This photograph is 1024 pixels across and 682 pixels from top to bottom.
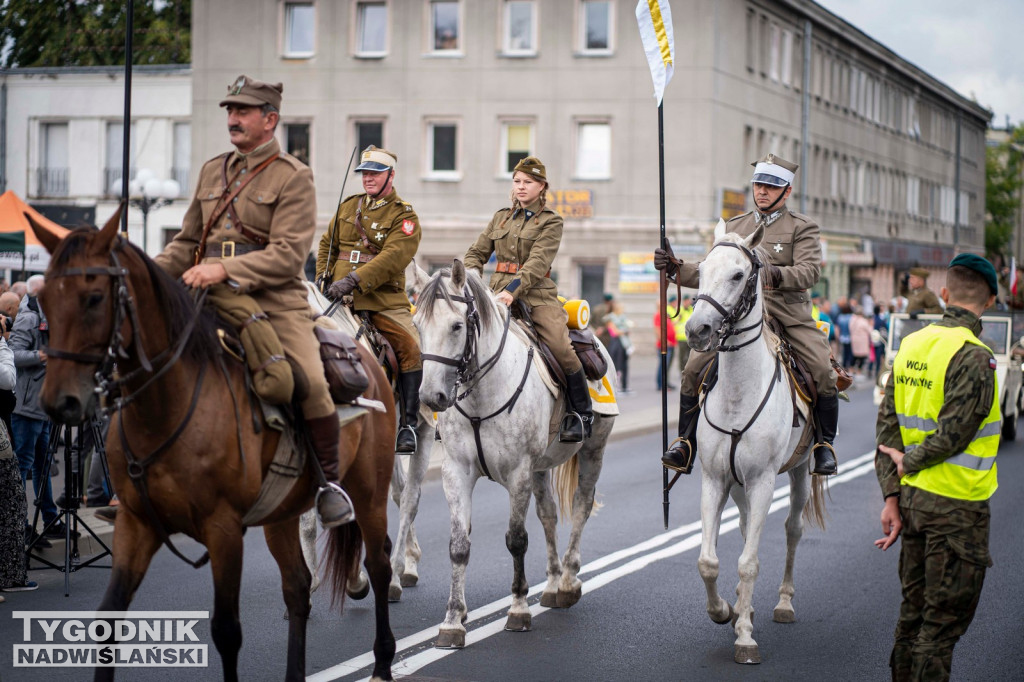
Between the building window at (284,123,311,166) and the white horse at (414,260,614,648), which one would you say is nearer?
the white horse at (414,260,614,648)

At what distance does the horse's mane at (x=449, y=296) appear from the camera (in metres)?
7.98

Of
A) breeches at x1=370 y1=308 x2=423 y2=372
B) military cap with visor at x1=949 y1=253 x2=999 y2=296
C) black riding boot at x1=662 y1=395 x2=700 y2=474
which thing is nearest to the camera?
military cap with visor at x1=949 y1=253 x2=999 y2=296

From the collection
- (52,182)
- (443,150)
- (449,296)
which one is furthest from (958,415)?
(52,182)

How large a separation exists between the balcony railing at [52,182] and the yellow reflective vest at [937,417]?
45.1m

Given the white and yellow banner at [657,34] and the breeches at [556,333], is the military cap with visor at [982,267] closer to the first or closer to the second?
the breeches at [556,333]

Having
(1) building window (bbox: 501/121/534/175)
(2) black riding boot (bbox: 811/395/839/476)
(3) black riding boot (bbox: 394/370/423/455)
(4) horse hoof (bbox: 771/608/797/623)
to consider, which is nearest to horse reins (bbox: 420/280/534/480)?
(3) black riding boot (bbox: 394/370/423/455)

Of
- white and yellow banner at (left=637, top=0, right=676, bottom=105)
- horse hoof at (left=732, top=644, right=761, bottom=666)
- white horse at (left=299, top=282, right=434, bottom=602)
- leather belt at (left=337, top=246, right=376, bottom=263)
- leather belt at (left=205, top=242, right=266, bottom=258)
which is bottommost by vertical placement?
horse hoof at (left=732, top=644, right=761, bottom=666)

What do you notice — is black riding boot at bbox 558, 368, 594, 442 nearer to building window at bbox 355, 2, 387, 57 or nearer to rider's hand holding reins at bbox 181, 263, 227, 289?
rider's hand holding reins at bbox 181, 263, 227, 289

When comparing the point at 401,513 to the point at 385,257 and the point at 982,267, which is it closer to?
the point at 385,257

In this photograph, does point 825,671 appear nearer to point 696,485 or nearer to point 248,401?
point 248,401

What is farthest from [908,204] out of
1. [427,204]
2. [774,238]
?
[774,238]

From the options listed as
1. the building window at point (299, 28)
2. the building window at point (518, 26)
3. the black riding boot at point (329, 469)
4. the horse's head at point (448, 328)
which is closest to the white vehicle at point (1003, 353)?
the horse's head at point (448, 328)

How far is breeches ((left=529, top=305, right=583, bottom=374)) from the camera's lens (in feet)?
29.2

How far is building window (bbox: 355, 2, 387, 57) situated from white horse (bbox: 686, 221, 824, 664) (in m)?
37.4
